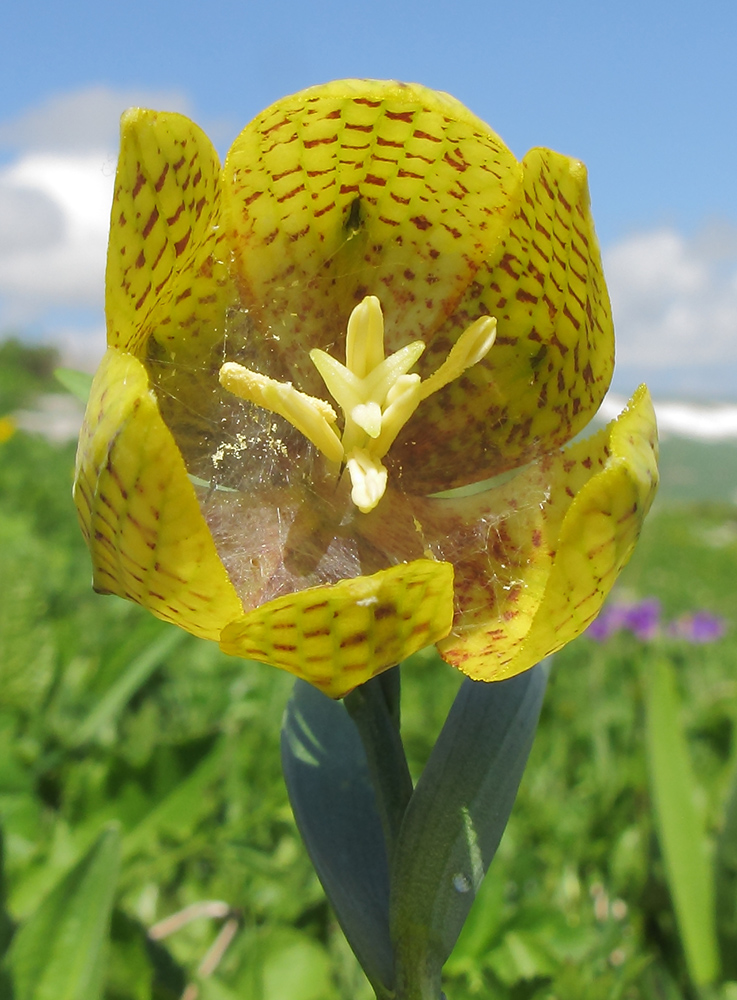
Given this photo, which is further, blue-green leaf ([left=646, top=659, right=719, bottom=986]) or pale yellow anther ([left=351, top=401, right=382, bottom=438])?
blue-green leaf ([left=646, top=659, right=719, bottom=986])

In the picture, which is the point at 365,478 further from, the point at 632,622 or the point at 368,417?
the point at 632,622

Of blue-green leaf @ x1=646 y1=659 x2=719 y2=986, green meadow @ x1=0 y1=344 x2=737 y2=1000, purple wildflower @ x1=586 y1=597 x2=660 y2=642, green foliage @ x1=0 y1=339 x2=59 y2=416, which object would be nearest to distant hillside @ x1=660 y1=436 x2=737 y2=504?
green foliage @ x1=0 y1=339 x2=59 y2=416

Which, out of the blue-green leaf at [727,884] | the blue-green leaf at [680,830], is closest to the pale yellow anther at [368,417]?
the blue-green leaf at [680,830]

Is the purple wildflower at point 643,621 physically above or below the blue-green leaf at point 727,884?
above

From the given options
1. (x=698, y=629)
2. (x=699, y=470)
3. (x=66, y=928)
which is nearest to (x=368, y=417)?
(x=66, y=928)

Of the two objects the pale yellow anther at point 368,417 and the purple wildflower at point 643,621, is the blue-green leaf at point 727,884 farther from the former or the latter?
the purple wildflower at point 643,621

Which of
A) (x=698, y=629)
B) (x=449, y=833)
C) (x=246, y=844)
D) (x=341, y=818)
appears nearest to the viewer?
(x=449, y=833)

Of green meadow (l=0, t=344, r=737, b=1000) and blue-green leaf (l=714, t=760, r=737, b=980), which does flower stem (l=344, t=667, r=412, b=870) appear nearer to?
green meadow (l=0, t=344, r=737, b=1000)
